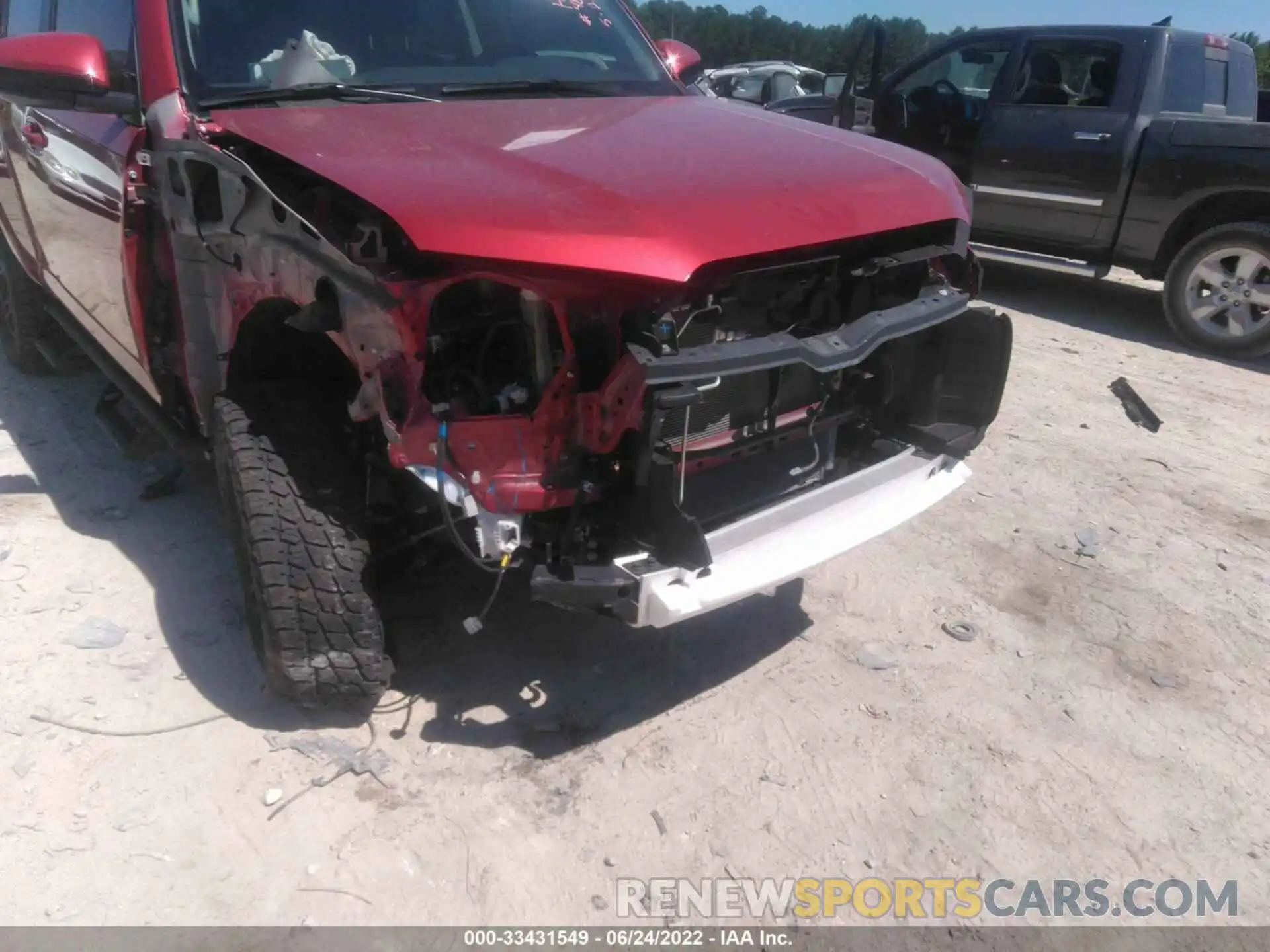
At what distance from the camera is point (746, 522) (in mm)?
2373

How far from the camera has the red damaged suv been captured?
80.8 inches

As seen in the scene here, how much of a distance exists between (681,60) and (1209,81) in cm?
450

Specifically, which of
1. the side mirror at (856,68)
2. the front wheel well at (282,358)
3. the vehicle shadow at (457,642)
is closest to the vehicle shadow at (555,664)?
the vehicle shadow at (457,642)

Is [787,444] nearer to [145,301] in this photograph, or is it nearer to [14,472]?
[145,301]

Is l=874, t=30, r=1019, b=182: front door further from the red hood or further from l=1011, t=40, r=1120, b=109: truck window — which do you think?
the red hood

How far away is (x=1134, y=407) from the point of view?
495 centimetres

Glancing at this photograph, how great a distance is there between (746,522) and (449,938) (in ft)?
3.70

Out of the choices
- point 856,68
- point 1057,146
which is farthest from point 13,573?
point 1057,146

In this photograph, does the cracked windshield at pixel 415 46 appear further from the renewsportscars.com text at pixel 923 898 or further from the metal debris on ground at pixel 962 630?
the renewsportscars.com text at pixel 923 898

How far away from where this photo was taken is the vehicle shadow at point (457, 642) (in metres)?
2.65

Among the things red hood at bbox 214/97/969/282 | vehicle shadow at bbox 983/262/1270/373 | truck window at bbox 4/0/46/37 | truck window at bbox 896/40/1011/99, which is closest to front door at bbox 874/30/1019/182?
truck window at bbox 896/40/1011/99

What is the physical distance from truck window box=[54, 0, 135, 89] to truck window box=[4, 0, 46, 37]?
1.33 ft

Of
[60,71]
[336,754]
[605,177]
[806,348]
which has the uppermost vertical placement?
[60,71]

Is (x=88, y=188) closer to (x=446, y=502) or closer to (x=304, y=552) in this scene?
(x=304, y=552)
